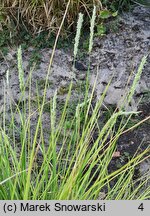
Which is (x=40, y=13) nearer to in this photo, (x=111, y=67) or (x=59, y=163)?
(x=111, y=67)

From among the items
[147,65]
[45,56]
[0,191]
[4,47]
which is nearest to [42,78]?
[45,56]

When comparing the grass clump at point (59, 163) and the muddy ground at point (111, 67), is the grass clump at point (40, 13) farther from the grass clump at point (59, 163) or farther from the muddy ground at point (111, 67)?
the grass clump at point (59, 163)

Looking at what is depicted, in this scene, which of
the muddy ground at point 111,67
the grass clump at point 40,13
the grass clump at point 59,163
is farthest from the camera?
the grass clump at point 40,13

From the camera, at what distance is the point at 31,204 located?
6.22 feet

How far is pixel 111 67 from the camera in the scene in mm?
3562

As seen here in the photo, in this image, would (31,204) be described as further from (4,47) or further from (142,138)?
(4,47)

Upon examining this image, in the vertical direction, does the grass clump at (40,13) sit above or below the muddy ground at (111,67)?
above

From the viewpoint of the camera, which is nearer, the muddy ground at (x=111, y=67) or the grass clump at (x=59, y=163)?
the grass clump at (x=59, y=163)

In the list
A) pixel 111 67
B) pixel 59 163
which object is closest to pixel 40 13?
pixel 111 67

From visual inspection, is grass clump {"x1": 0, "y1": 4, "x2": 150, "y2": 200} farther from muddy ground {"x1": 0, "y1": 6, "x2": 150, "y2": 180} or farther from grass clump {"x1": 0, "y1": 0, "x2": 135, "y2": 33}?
grass clump {"x1": 0, "y1": 0, "x2": 135, "y2": 33}

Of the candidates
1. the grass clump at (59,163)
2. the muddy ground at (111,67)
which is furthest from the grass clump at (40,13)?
the grass clump at (59,163)

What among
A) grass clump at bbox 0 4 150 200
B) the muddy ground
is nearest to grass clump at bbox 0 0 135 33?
the muddy ground

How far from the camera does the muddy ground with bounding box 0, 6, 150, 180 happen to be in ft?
11.0

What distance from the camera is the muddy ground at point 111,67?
132 inches
